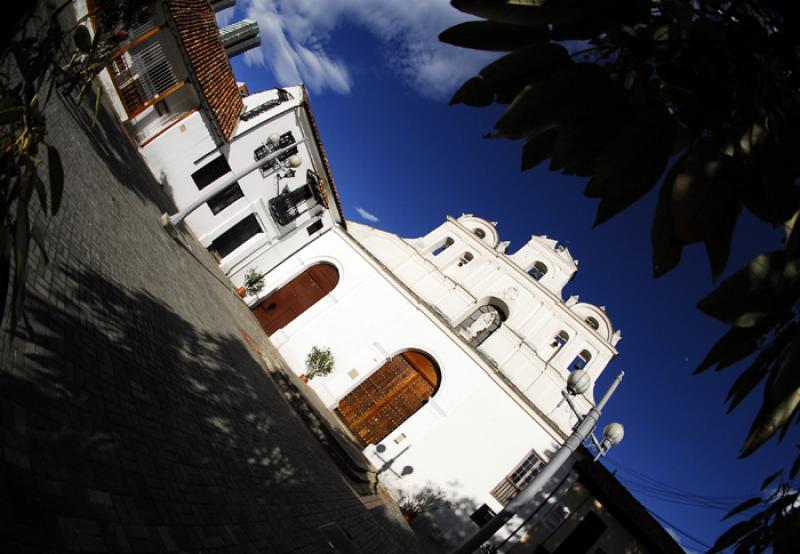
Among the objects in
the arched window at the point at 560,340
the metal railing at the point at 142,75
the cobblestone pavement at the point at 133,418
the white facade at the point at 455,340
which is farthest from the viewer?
the arched window at the point at 560,340

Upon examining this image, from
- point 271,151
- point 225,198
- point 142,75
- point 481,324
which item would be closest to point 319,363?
point 481,324

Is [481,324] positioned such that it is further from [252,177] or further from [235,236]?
[252,177]

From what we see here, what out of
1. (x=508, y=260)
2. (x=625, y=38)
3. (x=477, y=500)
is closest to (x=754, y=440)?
(x=625, y=38)

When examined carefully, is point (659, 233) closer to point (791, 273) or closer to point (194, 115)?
point (791, 273)

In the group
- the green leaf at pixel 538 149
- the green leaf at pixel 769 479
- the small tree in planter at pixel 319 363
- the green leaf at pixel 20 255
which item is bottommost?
the green leaf at pixel 769 479

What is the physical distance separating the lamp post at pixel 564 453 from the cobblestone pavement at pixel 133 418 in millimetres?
2372

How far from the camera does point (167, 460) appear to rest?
14.3ft

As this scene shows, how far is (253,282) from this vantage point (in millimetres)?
16234

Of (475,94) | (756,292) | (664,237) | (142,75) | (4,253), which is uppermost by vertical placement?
(142,75)

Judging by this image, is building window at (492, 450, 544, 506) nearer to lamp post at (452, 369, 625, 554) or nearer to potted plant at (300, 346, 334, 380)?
lamp post at (452, 369, 625, 554)

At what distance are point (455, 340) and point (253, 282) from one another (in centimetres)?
933

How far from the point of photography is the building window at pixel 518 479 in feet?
41.5

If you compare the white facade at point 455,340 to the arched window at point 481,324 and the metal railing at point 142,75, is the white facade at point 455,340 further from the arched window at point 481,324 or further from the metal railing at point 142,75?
the metal railing at point 142,75

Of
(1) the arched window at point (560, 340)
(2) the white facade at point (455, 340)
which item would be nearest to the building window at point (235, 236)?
(2) the white facade at point (455, 340)
